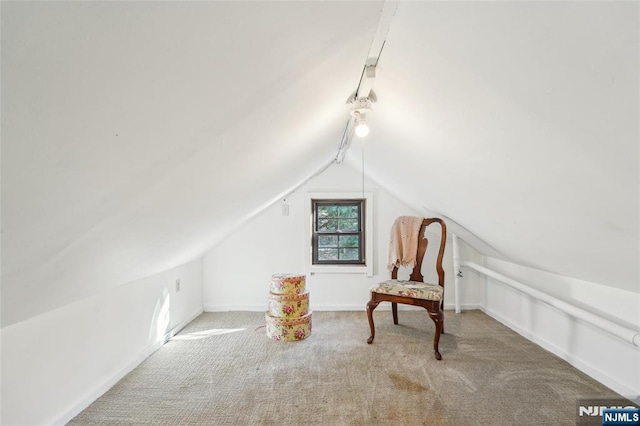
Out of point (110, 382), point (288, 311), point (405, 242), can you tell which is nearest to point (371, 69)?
point (405, 242)

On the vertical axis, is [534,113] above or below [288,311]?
above

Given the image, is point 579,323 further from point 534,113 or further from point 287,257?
point 287,257

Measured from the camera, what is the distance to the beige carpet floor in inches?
76.1

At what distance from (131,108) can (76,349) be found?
6.36ft

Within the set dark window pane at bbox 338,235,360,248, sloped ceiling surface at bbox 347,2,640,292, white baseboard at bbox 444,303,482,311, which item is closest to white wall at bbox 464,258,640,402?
sloped ceiling surface at bbox 347,2,640,292

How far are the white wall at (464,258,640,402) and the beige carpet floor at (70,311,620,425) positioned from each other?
0.10 metres

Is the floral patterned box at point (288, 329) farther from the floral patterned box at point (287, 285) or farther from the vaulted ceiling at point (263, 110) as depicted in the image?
the vaulted ceiling at point (263, 110)

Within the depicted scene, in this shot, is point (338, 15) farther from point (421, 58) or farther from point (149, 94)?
point (149, 94)

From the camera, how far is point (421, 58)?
121 cm

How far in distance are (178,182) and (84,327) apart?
141 centimetres

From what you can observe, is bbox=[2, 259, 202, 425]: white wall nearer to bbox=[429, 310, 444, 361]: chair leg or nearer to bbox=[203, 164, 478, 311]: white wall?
bbox=[203, 164, 478, 311]: white wall

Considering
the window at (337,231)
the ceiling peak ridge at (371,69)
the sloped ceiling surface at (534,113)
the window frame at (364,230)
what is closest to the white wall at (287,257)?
the window frame at (364,230)

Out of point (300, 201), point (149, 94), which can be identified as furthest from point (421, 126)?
point (300, 201)

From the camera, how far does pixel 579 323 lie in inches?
98.3
